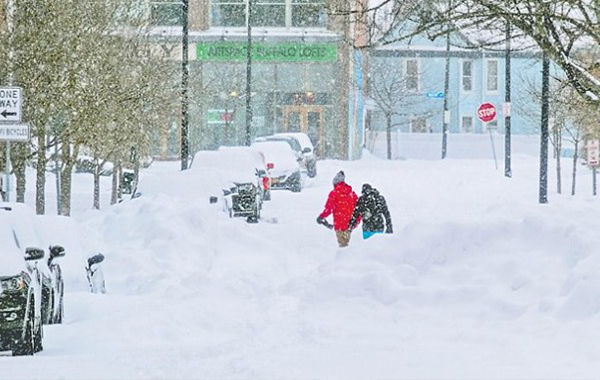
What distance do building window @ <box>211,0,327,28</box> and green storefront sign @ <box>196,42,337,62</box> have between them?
1141mm

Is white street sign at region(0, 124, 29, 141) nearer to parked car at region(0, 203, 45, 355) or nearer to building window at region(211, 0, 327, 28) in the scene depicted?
parked car at region(0, 203, 45, 355)

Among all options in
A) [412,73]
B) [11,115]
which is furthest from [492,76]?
[11,115]

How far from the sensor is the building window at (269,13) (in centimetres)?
5347

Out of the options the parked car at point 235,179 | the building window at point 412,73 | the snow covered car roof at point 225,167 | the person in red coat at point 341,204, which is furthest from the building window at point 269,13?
the person in red coat at point 341,204

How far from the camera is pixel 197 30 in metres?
53.8

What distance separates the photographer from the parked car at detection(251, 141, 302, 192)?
116 feet

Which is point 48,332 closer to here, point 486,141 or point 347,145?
point 347,145

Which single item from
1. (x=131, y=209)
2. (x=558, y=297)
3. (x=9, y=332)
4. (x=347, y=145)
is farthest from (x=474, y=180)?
(x=9, y=332)

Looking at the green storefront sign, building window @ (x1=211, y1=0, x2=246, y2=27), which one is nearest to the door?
the green storefront sign

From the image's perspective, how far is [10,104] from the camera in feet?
56.6

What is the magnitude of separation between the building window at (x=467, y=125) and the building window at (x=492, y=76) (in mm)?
2332

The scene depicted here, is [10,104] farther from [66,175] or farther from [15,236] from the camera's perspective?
[66,175]

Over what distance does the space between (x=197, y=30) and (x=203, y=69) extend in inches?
82.1

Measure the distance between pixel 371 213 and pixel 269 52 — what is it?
3594 cm
